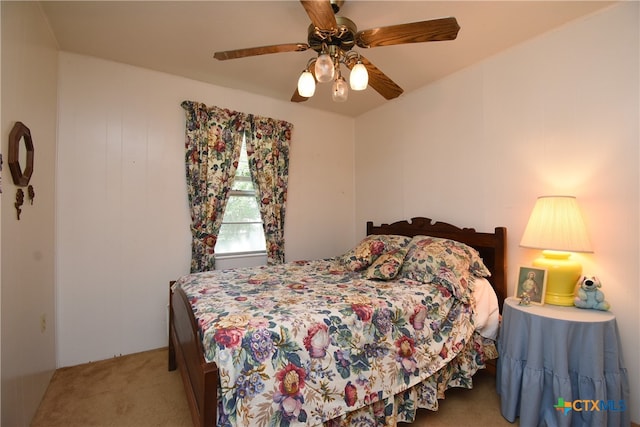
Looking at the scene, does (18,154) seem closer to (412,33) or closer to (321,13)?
(321,13)

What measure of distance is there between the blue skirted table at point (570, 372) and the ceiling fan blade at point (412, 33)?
1623 millimetres

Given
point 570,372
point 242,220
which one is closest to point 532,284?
point 570,372

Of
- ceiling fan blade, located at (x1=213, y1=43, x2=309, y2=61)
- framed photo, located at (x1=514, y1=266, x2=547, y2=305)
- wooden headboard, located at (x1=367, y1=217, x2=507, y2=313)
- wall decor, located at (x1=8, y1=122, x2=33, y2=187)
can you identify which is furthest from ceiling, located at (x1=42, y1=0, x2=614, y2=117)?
framed photo, located at (x1=514, y1=266, x2=547, y2=305)

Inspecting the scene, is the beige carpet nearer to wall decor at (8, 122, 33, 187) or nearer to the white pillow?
the white pillow

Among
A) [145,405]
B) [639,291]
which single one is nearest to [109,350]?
[145,405]

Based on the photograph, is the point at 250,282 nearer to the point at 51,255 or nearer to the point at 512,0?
the point at 51,255

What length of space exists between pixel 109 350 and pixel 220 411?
1964 mm

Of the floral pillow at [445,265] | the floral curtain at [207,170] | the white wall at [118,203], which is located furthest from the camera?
the floral curtain at [207,170]

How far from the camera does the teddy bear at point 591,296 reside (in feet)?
5.78

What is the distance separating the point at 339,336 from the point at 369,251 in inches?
46.2

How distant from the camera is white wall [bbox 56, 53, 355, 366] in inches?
95.1

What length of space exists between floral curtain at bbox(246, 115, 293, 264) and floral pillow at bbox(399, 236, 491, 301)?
1.46 metres

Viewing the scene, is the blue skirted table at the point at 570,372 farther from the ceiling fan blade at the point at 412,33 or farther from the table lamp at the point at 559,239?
the ceiling fan blade at the point at 412,33

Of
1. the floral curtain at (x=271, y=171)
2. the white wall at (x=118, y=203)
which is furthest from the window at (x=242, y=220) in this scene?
the white wall at (x=118, y=203)
